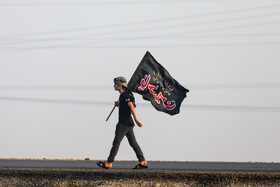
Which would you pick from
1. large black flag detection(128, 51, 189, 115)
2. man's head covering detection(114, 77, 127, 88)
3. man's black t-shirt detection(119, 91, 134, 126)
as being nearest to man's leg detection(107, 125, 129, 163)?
man's black t-shirt detection(119, 91, 134, 126)

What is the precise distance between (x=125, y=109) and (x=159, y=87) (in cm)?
143

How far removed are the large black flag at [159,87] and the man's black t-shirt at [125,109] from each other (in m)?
0.77

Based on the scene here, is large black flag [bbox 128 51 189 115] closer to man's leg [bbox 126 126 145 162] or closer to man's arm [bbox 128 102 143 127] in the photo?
man's arm [bbox 128 102 143 127]

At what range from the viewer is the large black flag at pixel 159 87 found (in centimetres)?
1166

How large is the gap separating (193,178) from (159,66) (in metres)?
3.11

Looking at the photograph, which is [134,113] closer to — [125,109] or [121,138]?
[125,109]

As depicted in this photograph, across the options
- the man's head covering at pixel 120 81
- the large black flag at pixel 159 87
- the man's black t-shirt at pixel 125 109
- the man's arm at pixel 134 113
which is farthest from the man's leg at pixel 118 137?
the large black flag at pixel 159 87

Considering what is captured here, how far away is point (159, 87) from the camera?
11938mm

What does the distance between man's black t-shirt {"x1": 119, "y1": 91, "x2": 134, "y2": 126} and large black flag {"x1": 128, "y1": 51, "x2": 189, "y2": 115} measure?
2.52 feet

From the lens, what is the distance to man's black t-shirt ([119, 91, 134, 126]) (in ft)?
35.3

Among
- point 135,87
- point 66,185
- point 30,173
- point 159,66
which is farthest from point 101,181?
point 159,66

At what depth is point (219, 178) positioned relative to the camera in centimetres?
962

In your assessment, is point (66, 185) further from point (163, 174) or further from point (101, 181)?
point (163, 174)

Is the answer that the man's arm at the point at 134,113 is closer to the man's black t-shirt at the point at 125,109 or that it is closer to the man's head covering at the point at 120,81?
the man's black t-shirt at the point at 125,109
